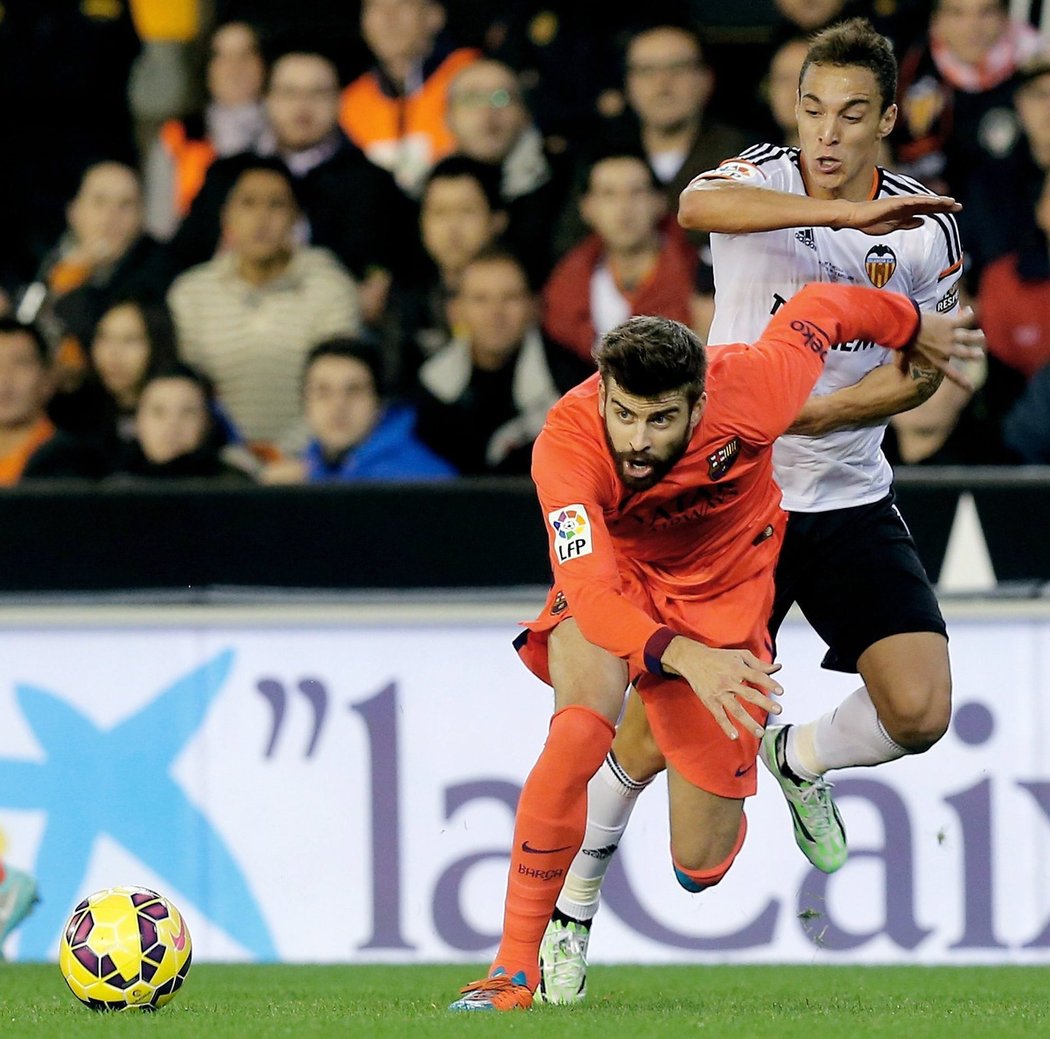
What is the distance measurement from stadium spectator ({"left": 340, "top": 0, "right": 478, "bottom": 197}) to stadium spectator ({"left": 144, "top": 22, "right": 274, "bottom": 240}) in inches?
20.0

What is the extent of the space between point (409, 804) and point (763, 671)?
328cm


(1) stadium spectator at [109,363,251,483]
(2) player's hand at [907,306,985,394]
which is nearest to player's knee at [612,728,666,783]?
(2) player's hand at [907,306,985,394]

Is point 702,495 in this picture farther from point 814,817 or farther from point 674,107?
point 674,107

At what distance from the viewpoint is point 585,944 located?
5941 mm

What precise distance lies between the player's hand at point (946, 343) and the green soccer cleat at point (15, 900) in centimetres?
380

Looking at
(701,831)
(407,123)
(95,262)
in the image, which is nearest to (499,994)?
(701,831)

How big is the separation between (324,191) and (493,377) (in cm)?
147

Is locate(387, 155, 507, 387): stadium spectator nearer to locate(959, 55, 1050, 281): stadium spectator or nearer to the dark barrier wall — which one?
the dark barrier wall

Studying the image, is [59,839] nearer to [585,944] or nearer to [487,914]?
[487,914]

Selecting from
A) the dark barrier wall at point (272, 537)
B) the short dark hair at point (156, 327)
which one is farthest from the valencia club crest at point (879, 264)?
the short dark hair at point (156, 327)

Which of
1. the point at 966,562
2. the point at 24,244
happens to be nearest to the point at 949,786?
the point at 966,562

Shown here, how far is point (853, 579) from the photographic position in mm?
6262

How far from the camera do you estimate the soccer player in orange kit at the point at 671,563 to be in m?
4.96

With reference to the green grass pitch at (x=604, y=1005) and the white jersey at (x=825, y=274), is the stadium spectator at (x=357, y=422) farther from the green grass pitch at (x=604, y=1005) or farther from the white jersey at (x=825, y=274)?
the white jersey at (x=825, y=274)
